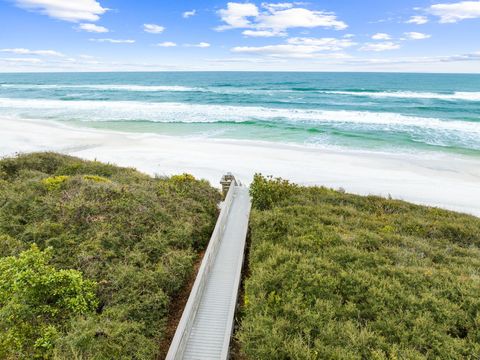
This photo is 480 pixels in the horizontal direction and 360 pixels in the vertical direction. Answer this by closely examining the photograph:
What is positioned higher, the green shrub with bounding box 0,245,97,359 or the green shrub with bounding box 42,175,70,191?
the green shrub with bounding box 42,175,70,191

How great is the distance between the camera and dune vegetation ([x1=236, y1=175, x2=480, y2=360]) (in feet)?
23.7

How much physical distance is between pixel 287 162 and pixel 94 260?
1926 centimetres

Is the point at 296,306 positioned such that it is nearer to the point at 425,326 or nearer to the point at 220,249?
the point at 425,326

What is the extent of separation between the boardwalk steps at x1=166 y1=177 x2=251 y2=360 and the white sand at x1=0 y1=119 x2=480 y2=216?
424 inches

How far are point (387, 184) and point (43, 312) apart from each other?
21.3m

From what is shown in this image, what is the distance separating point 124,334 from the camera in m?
8.03

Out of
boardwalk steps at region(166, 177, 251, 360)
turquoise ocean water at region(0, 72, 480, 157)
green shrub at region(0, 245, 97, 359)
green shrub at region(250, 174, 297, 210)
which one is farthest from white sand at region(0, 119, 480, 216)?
green shrub at region(0, 245, 97, 359)

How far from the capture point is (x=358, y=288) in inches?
352

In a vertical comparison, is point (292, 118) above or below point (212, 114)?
below

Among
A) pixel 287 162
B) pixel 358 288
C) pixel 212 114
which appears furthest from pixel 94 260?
pixel 212 114

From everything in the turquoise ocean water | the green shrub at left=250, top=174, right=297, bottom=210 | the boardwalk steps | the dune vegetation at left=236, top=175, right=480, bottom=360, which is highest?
the turquoise ocean water

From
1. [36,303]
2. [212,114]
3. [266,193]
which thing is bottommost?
[36,303]

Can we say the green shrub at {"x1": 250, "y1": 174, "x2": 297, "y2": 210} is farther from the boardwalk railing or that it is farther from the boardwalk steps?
the boardwalk railing

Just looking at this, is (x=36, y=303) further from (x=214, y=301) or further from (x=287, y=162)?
(x=287, y=162)
